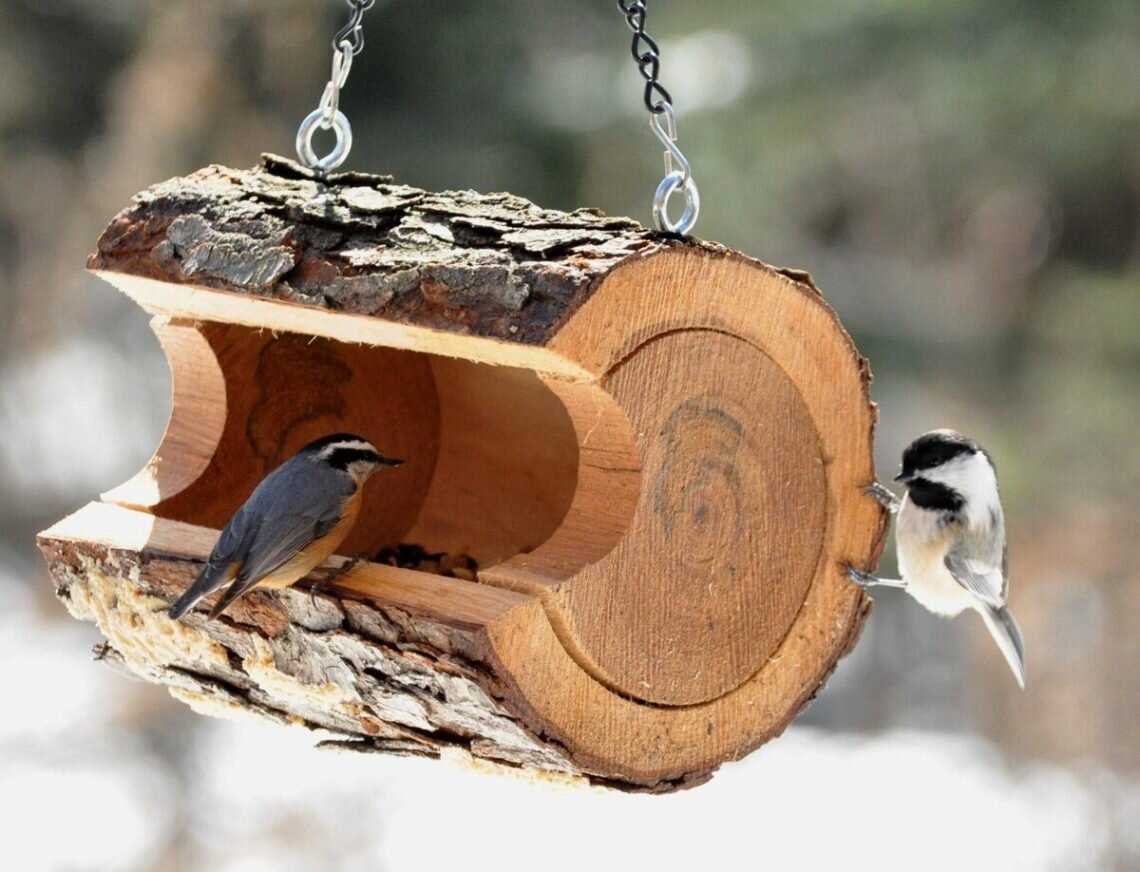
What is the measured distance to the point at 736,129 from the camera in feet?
18.2

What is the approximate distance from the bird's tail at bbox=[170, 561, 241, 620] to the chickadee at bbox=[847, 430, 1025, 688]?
1.15 m

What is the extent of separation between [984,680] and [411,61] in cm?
346

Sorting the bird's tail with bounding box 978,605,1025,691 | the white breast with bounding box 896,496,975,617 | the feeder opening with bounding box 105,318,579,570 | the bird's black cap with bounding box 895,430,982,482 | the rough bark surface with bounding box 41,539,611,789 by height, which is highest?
the bird's black cap with bounding box 895,430,982,482

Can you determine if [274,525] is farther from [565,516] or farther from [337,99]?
[337,99]

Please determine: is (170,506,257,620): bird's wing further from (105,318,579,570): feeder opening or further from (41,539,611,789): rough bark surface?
(105,318,579,570): feeder opening

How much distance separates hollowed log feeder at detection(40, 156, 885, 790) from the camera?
1.82m

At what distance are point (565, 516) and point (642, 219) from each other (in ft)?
12.4

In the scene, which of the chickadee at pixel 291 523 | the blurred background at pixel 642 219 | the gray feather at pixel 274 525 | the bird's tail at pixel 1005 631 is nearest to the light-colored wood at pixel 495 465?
the chickadee at pixel 291 523

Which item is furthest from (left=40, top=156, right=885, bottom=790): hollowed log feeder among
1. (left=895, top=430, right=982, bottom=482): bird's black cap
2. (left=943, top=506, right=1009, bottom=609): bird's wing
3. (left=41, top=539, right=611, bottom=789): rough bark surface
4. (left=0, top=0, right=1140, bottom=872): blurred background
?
(left=0, top=0, right=1140, bottom=872): blurred background

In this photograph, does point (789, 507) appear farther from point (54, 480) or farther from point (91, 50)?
point (91, 50)

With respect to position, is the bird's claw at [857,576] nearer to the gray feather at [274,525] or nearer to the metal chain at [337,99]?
the gray feather at [274,525]

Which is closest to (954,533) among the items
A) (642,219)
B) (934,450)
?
(934,450)

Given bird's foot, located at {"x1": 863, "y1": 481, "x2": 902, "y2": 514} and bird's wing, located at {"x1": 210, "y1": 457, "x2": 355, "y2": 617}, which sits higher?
bird's foot, located at {"x1": 863, "y1": 481, "x2": 902, "y2": 514}

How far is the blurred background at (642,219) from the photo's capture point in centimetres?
528
